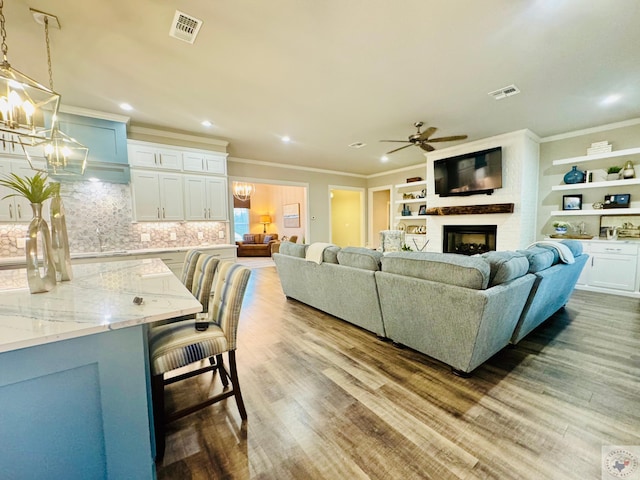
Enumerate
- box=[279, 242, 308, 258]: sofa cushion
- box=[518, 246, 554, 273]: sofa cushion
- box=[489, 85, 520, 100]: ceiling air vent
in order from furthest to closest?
box=[279, 242, 308, 258]: sofa cushion, box=[489, 85, 520, 100]: ceiling air vent, box=[518, 246, 554, 273]: sofa cushion

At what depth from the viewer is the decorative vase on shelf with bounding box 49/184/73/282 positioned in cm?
157

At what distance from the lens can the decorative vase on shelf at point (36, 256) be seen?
131 cm

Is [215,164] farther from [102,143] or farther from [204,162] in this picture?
[102,143]

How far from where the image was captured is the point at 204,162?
4.84m

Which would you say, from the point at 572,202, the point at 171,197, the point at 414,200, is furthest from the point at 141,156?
the point at 572,202

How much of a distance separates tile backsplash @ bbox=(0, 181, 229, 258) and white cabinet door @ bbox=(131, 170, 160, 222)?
0.12m

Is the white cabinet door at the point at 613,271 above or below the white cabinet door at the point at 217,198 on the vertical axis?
below

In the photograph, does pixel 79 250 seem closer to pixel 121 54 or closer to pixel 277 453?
pixel 121 54

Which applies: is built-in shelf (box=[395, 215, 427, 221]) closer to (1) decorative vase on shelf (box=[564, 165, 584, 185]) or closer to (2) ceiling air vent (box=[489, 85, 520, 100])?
(1) decorative vase on shelf (box=[564, 165, 584, 185])

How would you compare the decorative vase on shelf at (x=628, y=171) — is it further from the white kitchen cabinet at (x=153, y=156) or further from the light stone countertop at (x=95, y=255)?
the white kitchen cabinet at (x=153, y=156)

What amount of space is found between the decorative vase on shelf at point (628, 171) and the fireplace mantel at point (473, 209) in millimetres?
1547

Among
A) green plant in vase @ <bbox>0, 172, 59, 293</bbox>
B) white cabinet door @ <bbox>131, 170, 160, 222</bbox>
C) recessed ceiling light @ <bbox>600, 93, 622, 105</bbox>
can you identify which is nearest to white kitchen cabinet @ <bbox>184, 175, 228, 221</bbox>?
white cabinet door @ <bbox>131, 170, 160, 222</bbox>

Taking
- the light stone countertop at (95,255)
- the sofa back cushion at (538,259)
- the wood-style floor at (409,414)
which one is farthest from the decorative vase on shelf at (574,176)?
the light stone countertop at (95,255)

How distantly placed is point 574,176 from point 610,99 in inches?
59.9
